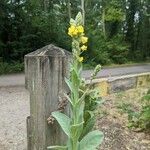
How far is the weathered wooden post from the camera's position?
2717mm

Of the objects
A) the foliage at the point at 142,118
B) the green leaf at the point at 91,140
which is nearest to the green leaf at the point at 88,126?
the green leaf at the point at 91,140

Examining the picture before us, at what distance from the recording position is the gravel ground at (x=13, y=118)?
566 cm

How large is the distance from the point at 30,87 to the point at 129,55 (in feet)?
97.9

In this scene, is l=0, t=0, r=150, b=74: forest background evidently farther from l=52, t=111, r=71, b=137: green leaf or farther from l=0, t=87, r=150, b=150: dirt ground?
l=52, t=111, r=71, b=137: green leaf

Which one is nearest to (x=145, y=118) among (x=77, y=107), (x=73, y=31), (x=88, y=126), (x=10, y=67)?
(x=88, y=126)

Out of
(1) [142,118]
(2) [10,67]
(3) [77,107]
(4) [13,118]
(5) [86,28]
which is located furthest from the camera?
(5) [86,28]

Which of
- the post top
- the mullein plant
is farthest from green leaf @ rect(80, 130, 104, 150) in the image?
the post top

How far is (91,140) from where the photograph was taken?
2.45 meters

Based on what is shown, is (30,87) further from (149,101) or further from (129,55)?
(129,55)

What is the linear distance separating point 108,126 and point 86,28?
20223 mm

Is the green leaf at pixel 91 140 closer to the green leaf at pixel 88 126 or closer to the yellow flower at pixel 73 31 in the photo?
the green leaf at pixel 88 126

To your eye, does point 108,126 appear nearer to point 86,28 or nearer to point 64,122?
point 64,122

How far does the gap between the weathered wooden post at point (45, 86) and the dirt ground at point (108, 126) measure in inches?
95.1

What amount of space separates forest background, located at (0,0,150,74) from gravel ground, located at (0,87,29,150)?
6.89 m
